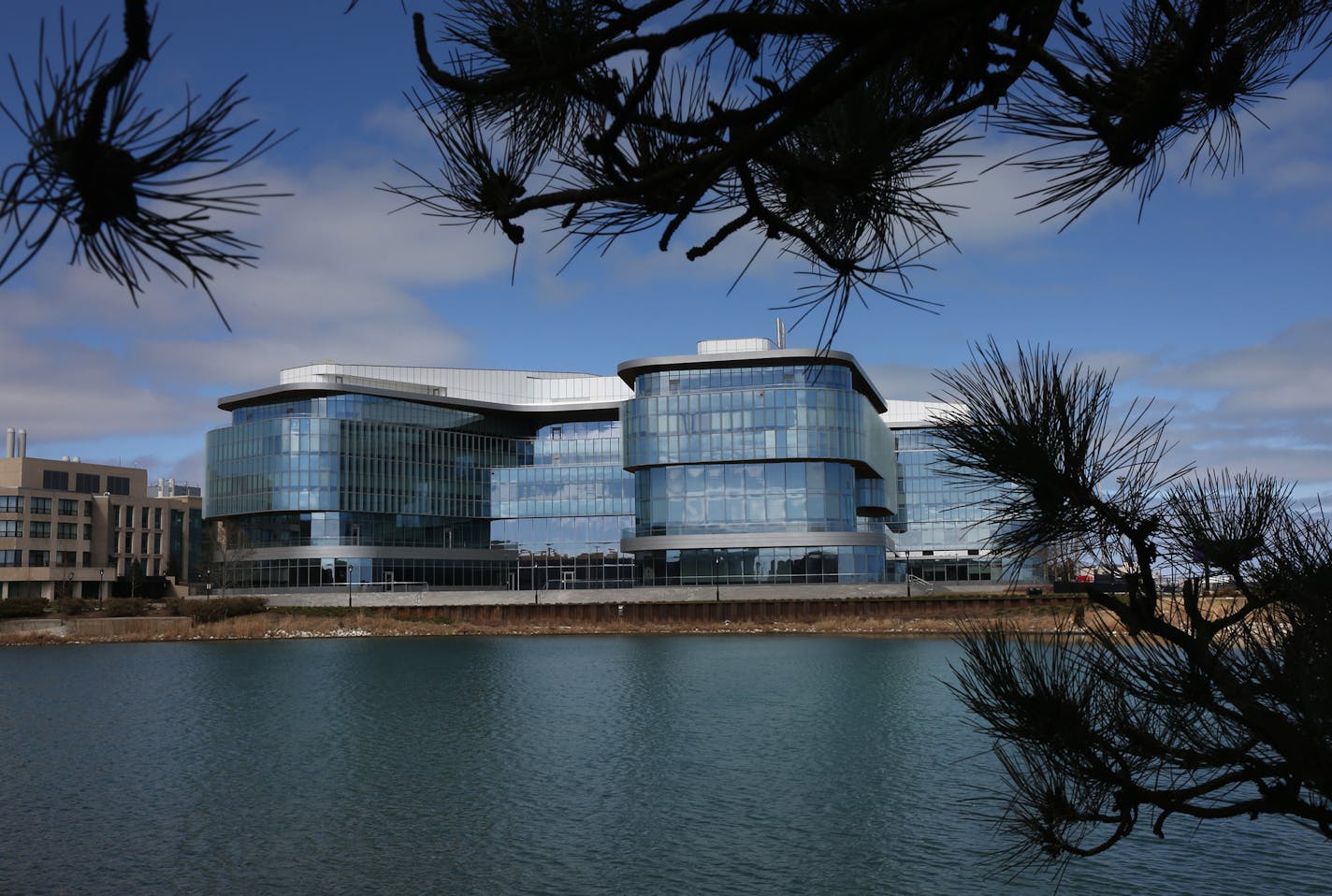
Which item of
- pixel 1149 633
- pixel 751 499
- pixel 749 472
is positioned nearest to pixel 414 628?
pixel 751 499

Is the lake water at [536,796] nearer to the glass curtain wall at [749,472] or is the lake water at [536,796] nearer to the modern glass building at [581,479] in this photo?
the glass curtain wall at [749,472]

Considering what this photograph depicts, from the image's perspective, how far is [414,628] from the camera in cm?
7406

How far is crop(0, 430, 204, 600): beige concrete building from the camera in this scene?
116 m

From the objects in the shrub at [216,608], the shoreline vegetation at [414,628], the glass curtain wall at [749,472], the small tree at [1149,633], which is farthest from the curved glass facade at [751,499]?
the small tree at [1149,633]

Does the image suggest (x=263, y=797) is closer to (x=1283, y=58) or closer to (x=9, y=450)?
(x=1283, y=58)

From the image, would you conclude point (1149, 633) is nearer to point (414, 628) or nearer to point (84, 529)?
point (414, 628)

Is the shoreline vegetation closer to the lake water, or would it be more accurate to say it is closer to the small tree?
the lake water

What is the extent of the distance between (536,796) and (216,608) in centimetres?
6198

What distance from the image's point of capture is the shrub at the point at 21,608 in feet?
239

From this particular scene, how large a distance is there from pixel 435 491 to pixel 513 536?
8170 millimetres

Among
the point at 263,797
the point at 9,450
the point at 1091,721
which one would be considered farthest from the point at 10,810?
the point at 9,450

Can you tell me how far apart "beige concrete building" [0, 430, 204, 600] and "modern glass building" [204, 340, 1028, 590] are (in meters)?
15.4

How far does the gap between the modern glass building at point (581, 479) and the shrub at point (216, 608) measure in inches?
622

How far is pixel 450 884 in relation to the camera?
580 inches
